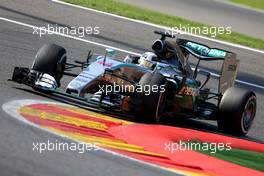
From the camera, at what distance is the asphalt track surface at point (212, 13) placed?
19172mm

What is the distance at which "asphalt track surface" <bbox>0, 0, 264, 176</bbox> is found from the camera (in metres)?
6.85

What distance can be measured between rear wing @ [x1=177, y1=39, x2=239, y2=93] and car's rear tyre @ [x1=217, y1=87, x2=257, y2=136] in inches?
24.2

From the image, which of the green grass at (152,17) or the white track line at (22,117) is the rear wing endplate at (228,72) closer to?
the white track line at (22,117)

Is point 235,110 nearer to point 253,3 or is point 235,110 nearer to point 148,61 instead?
point 148,61

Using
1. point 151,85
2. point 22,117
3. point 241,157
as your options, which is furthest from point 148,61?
point 22,117

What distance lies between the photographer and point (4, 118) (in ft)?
27.0

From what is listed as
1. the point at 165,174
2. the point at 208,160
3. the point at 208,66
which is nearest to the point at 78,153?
the point at 165,174

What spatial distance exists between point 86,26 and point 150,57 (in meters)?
6.24

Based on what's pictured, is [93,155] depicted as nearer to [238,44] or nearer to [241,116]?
[241,116]

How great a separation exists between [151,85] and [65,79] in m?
2.91

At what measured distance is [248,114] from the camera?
10.8 m

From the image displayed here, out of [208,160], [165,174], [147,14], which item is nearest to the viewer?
[165,174]

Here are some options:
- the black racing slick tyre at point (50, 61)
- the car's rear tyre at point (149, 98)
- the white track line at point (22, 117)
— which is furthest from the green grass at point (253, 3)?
the white track line at point (22, 117)

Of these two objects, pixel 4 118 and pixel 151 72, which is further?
pixel 151 72
